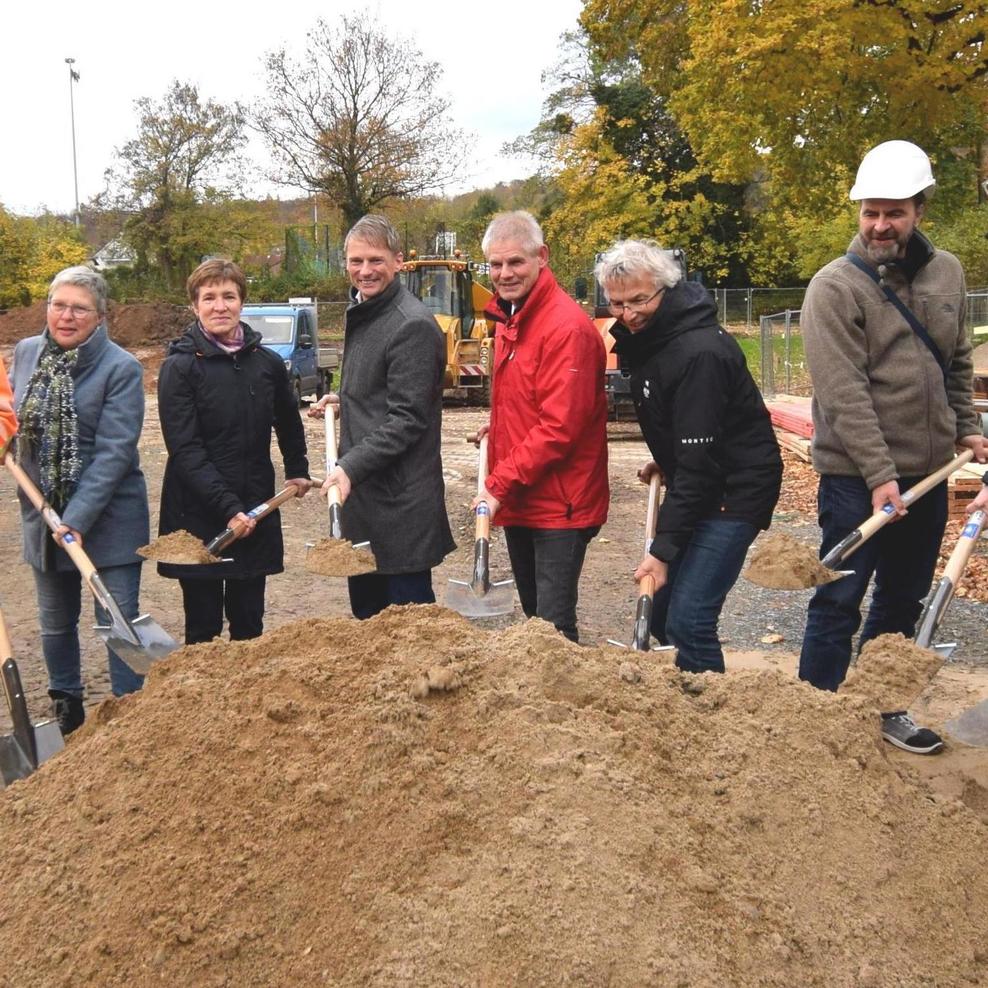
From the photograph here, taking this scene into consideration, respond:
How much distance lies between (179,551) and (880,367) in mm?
2485

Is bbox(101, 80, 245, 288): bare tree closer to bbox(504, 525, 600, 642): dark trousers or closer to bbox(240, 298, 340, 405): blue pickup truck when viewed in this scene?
bbox(240, 298, 340, 405): blue pickup truck

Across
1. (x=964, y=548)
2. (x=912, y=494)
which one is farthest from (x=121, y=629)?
(x=964, y=548)

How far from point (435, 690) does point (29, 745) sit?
138cm

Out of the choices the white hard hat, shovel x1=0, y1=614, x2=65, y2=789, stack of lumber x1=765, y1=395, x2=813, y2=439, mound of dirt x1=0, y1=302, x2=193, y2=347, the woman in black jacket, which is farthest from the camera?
mound of dirt x1=0, y1=302, x2=193, y2=347

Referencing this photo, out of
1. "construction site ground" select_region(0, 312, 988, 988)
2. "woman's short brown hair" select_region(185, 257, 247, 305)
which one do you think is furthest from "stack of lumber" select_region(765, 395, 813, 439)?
"construction site ground" select_region(0, 312, 988, 988)

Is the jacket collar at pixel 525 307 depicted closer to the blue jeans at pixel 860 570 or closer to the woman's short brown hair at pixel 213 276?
the woman's short brown hair at pixel 213 276

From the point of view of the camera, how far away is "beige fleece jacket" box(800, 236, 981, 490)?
3.76 meters

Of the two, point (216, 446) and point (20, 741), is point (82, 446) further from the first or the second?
point (20, 741)

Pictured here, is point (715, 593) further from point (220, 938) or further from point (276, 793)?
point (220, 938)

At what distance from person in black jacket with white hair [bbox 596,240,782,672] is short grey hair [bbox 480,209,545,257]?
0.31m

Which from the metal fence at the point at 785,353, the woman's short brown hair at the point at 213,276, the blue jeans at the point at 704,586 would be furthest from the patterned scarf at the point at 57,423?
the metal fence at the point at 785,353

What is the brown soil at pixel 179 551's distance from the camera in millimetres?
3900

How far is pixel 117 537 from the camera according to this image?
160 inches

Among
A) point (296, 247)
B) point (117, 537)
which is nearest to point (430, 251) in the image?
point (296, 247)
